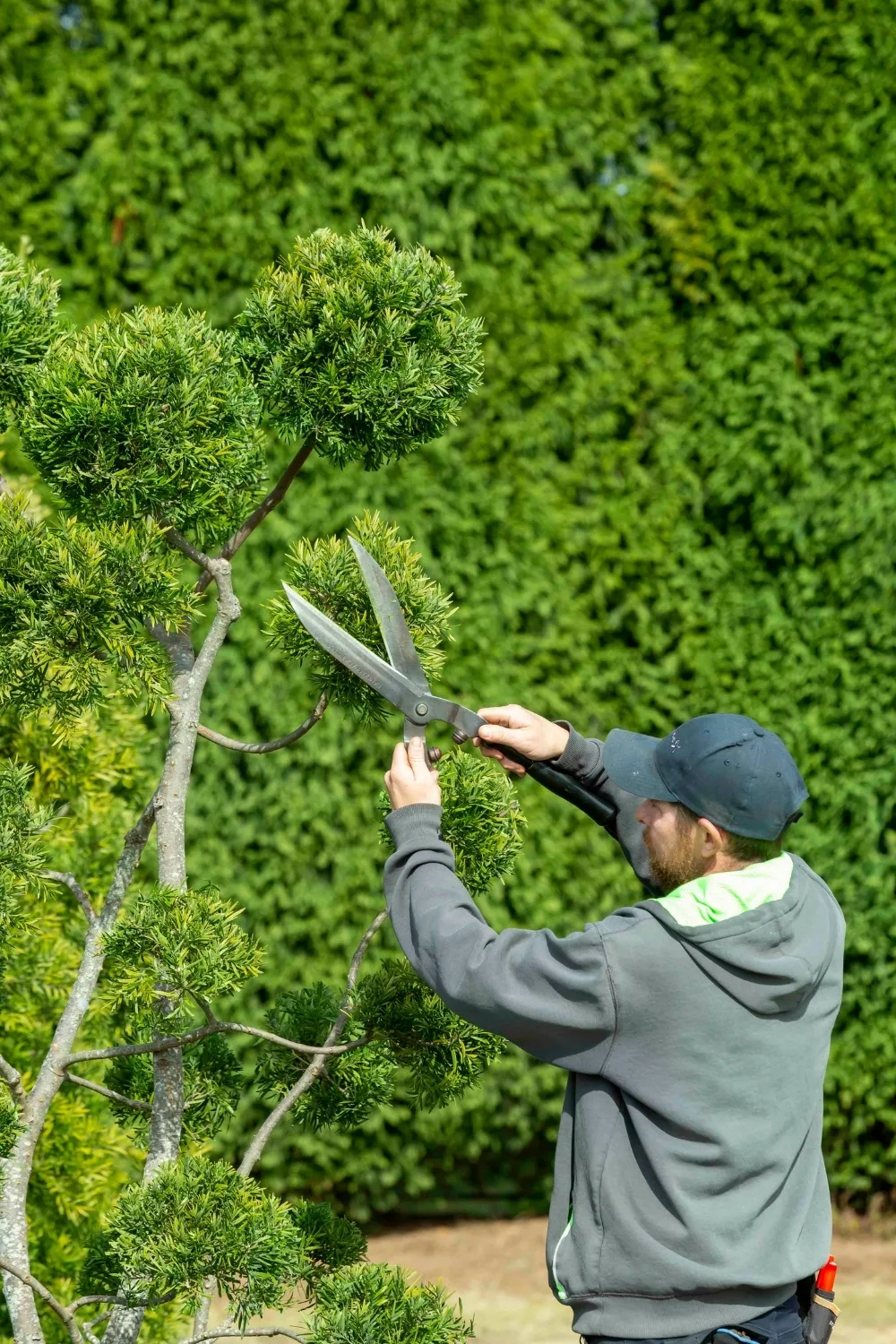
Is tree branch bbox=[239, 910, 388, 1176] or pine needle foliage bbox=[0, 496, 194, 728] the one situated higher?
pine needle foliage bbox=[0, 496, 194, 728]

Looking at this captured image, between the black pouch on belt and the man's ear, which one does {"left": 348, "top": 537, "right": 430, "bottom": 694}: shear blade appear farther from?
the black pouch on belt

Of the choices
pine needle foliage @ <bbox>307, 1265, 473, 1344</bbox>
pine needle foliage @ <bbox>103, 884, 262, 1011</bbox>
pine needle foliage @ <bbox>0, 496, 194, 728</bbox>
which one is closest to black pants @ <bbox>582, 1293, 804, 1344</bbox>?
pine needle foliage @ <bbox>307, 1265, 473, 1344</bbox>

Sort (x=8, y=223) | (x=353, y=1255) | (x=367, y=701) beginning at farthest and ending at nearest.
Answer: (x=8, y=223)
(x=353, y=1255)
(x=367, y=701)

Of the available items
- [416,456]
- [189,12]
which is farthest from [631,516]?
[189,12]

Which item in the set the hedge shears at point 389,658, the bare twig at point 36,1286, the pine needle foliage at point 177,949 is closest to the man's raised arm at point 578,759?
the hedge shears at point 389,658

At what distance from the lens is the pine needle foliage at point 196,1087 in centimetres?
212

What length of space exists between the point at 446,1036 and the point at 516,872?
A: 7.59 ft

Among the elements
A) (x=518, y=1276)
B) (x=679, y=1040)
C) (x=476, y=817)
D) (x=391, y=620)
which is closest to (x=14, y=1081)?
(x=476, y=817)

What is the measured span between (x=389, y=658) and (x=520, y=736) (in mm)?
312

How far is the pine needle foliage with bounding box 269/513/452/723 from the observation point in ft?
6.35

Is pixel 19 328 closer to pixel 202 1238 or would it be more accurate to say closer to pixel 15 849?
pixel 15 849

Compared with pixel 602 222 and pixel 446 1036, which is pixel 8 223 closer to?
pixel 602 222

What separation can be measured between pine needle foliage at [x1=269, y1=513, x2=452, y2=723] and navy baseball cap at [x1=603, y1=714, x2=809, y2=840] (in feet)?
1.27

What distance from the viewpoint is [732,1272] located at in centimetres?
164
